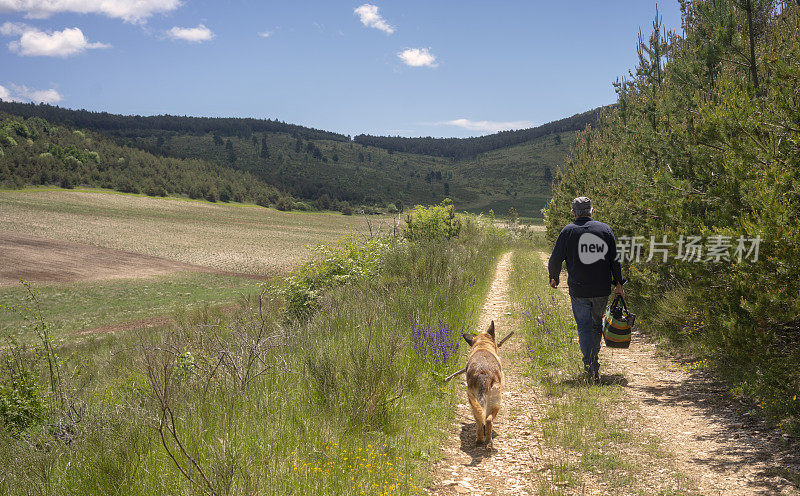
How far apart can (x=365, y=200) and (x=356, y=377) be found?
13289 centimetres

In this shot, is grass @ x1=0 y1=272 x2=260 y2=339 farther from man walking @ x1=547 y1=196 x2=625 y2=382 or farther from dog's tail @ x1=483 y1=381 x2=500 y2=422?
dog's tail @ x1=483 y1=381 x2=500 y2=422

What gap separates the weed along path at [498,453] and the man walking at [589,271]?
1.07 meters

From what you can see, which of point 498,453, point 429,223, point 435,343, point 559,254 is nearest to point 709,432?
point 498,453

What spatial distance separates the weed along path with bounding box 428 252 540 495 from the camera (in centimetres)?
364

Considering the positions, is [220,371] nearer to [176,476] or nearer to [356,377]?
[356,377]

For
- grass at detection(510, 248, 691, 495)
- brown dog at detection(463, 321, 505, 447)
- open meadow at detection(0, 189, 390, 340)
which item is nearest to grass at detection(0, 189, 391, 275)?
open meadow at detection(0, 189, 390, 340)

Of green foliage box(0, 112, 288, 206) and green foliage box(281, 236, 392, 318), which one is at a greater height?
green foliage box(0, 112, 288, 206)

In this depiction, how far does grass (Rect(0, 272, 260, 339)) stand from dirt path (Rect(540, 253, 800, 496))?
21.1 m

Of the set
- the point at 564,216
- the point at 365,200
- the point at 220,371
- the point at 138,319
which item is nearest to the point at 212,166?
the point at 365,200

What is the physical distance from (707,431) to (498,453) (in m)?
2.13

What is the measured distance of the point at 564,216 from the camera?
1912cm

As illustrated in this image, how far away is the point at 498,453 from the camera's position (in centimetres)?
421

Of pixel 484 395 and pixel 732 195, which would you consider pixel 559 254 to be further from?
pixel 484 395

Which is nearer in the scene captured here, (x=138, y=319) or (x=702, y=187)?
(x=702, y=187)
